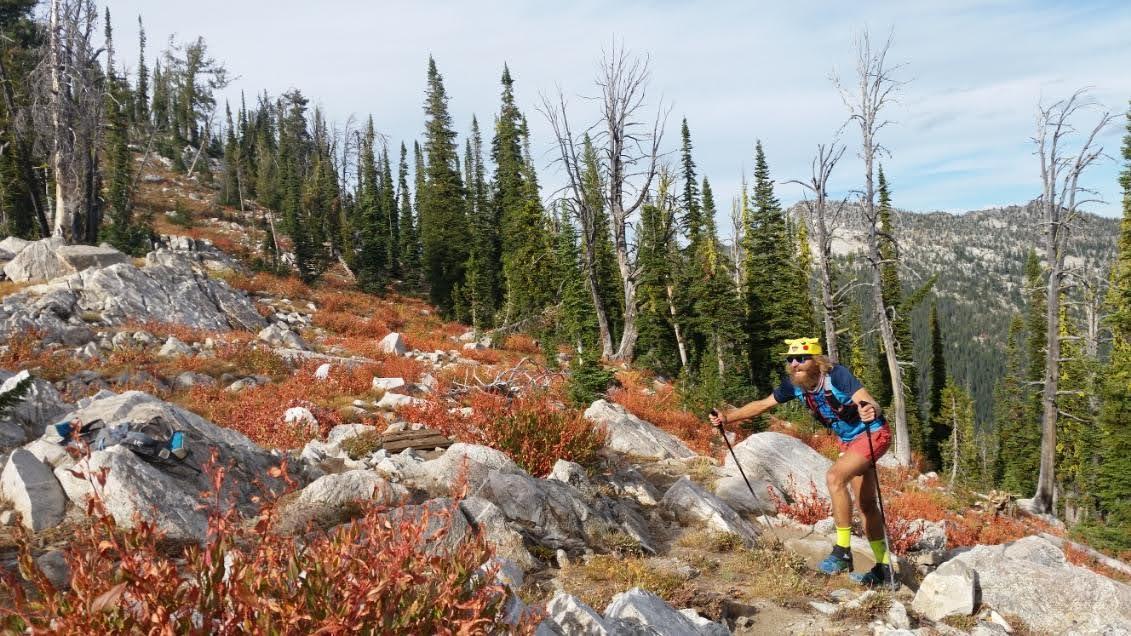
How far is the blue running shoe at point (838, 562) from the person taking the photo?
582 centimetres

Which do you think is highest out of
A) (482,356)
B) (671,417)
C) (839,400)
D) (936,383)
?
(482,356)

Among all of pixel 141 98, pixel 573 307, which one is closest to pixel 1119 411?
pixel 573 307

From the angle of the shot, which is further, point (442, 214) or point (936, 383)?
point (936, 383)

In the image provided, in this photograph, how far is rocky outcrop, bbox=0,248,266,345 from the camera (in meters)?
12.6

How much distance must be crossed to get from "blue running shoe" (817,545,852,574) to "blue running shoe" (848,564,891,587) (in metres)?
0.17

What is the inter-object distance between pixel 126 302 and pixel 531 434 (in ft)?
44.3

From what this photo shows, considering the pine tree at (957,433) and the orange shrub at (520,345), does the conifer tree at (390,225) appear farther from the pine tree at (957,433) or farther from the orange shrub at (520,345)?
the pine tree at (957,433)

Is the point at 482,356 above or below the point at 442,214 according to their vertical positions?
below

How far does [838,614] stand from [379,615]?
4039mm

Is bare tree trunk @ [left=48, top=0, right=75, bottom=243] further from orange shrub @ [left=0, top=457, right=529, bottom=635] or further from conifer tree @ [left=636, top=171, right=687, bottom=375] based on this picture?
conifer tree @ [left=636, top=171, right=687, bottom=375]

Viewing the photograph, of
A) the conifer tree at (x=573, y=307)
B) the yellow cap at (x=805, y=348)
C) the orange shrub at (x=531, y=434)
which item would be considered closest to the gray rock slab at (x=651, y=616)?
the yellow cap at (x=805, y=348)

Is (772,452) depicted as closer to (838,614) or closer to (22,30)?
(838,614)

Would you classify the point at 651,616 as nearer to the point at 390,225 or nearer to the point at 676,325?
the point at 676,325

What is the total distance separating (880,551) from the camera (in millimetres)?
5715
